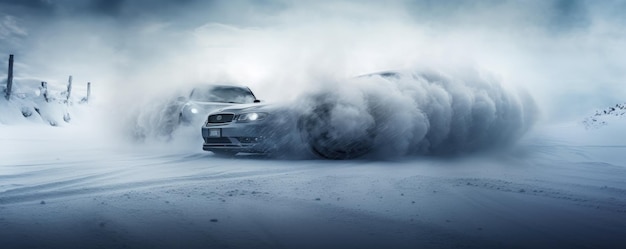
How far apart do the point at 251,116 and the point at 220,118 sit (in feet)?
2.67

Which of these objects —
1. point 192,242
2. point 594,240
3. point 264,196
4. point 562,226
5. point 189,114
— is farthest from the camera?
point 189,114

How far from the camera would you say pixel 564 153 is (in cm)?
935

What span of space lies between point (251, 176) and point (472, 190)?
97.9 inches

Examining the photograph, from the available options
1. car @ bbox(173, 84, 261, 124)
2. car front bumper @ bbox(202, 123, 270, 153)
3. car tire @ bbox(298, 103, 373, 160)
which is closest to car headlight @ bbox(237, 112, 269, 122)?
car front bumper @ bbox(202, 123, 270, 153)

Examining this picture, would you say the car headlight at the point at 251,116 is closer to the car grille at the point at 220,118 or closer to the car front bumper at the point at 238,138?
the car front bumper at the point at 238,138

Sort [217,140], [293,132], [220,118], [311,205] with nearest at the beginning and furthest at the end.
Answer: [311,205], [293,132], [217,140], [220,118]

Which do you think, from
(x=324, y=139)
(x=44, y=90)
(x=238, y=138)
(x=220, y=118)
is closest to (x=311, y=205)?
(x=324, y=139)

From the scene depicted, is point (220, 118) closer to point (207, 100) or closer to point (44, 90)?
point (207, 100)

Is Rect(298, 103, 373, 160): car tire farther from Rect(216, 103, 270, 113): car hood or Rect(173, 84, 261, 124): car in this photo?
Rect(173, 84, 261, 124): car

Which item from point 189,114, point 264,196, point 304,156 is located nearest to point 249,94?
point 189,114

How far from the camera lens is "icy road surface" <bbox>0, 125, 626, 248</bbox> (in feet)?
9.80

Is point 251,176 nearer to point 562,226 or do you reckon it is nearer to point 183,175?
point 183,175

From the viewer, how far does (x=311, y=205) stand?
402 centimetres

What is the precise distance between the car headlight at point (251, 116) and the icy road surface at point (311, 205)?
2.86ft
